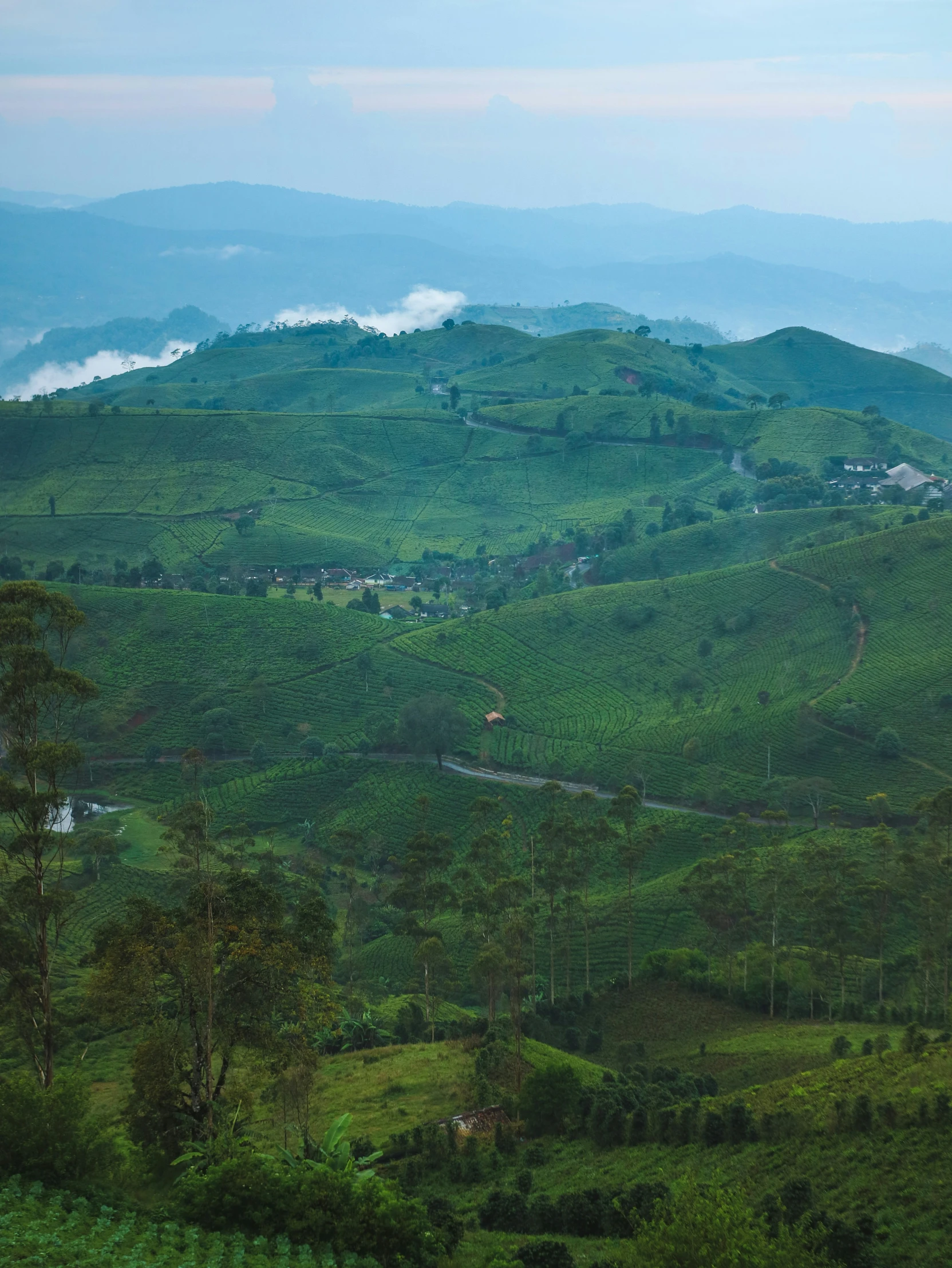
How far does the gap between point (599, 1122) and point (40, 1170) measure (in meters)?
13.8

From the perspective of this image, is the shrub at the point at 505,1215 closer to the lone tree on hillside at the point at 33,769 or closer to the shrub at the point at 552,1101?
the shrub at the point at 552,1101

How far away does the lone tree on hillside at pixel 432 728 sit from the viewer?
2879 inches

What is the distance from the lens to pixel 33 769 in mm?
25438

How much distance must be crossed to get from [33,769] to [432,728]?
48405mm

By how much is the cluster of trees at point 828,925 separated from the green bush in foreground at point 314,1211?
24.9 m

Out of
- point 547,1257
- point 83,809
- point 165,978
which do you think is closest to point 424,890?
point 165,978

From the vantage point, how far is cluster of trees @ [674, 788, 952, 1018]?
42.8 m

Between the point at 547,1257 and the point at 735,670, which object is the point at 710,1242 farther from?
the point at 735,670

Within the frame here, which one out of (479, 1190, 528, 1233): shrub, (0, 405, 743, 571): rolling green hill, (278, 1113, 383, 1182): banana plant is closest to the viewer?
(278, 1113, 383, 1182): banana plant

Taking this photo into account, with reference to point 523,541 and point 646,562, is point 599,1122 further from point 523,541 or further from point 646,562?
point 523,541

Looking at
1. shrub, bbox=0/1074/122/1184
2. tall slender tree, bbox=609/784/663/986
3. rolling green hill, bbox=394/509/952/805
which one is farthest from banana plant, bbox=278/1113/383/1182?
rolling green hill, bbox=394/509/952/805

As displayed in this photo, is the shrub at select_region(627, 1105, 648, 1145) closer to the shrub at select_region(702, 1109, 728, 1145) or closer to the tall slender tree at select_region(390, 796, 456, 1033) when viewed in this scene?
the shrub at select_region(702, 1109, 728, 1145)

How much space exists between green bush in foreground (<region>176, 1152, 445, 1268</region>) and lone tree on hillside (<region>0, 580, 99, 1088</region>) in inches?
245

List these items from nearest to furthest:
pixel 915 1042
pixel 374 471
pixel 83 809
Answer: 1. pixel 915 1042
2. pixel 83 809
3. pixel 374 471
